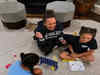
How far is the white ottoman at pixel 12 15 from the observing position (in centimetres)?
157

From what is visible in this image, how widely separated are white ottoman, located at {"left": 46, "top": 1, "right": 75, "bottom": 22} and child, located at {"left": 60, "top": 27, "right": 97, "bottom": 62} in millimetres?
407

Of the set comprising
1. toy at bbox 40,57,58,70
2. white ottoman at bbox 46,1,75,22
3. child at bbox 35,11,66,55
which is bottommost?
toy at bbox 40,57,58,70

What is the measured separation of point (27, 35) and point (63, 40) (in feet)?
1.78

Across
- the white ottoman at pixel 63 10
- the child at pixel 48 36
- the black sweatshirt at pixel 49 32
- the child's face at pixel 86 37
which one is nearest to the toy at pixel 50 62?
the child at pixel 48 36

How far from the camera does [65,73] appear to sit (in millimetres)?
1133

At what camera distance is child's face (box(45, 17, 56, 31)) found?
1.19 metres

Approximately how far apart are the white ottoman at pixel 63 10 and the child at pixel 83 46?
1.34ft

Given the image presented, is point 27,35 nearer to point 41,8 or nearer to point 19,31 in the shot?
point 19,31

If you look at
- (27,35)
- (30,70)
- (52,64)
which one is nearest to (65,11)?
(27,35)

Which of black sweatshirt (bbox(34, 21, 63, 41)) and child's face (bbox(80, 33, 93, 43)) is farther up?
child's face (bbox(80, 33, 93, 43))

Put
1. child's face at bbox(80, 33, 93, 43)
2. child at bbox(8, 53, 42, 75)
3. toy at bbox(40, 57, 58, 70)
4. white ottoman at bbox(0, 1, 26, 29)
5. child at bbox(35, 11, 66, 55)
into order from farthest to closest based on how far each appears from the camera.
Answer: white ottoman at bbox(0, 1, 26, 29)
child at bbox(35, 11, 66, 55)
toy at bbox(40, 57, 58, 70)
child's face at bbox(80, 33, 93, 43)
child at bbox(8, 53, 42, 75)

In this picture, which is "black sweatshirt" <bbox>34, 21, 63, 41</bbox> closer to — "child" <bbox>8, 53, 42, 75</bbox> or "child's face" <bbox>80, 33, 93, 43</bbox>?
"child's face" <bbox>80, 33, 93, 43</bbox>

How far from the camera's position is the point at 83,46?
1.15 metres

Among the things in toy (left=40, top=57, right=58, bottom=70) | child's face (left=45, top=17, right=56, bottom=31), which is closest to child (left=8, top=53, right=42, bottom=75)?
toy (left=40, top=57, right=58, bottom=70)
